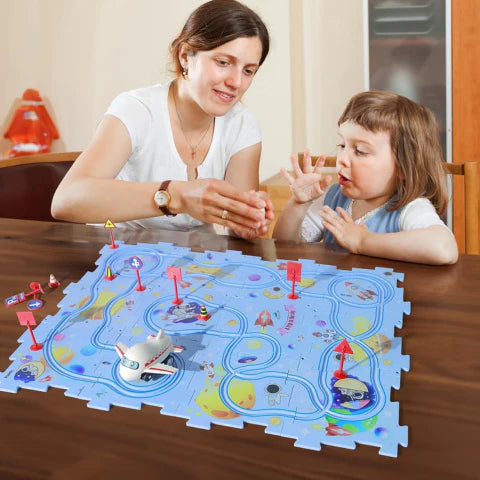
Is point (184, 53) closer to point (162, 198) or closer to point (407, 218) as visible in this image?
point (162, 198)

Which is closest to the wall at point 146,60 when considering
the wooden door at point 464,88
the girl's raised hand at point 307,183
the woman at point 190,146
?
the wooden door at point 464,88

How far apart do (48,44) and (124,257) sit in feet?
8.59

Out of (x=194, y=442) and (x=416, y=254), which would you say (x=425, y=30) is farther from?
(x=194, y=442)

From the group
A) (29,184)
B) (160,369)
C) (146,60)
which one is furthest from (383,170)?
(146,60)

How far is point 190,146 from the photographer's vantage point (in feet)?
5.09

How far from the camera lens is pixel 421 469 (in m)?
0.53

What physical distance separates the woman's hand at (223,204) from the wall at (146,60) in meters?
2.00

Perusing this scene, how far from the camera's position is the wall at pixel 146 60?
291 centimetres

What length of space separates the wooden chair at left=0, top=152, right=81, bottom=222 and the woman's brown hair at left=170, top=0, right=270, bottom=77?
0.58 metres

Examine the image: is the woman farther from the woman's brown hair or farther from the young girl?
the young girl

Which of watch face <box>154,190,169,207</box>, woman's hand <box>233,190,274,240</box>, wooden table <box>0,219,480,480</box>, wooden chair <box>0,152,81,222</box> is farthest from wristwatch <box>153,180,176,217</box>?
wooden chair <box>0,152,81,222</box>

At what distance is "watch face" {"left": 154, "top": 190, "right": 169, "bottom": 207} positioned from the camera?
117 cm

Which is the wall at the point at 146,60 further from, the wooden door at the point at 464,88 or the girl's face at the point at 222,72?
the girl's face at the point at 222,72

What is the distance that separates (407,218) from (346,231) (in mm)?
176
